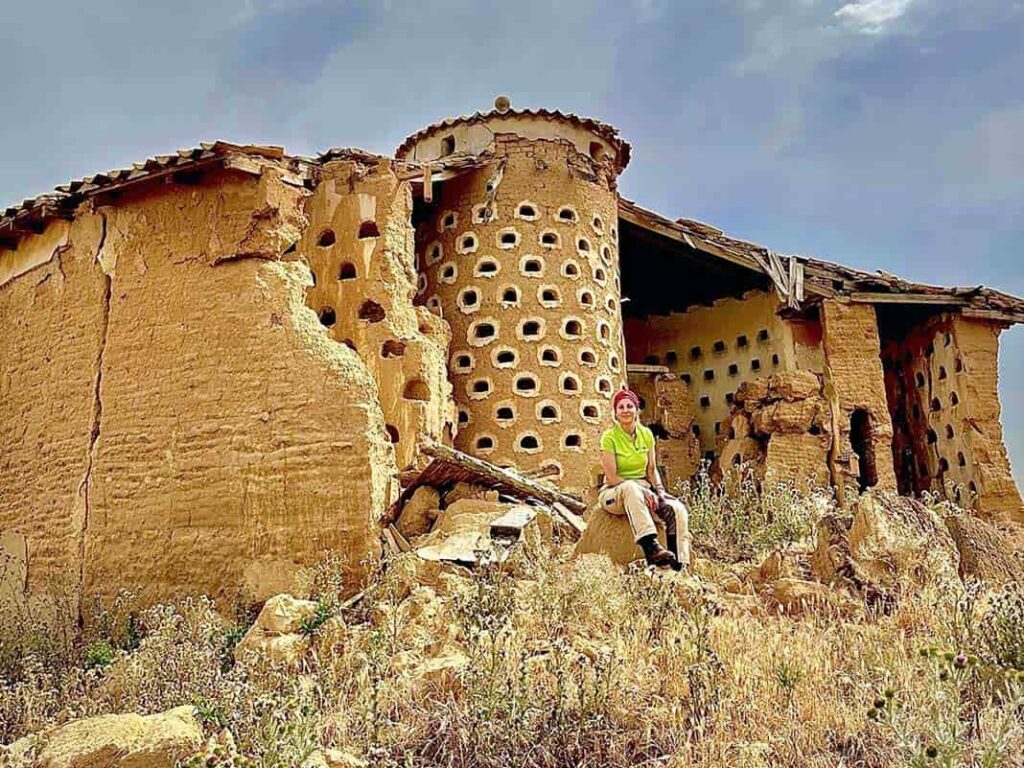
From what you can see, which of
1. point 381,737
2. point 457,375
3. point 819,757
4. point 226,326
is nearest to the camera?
point 819,757

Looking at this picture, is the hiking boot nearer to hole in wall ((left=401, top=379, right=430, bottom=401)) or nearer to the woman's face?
the woman's face

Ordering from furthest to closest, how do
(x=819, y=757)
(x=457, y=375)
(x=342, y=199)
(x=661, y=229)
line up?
(x=661, y=229) → (x=457, y=375) → (x=342, y=199) → (x=819, y=757)

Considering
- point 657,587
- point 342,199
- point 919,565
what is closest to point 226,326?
point 342,199

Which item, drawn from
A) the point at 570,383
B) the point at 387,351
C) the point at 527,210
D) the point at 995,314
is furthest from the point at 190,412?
the point at 995,314

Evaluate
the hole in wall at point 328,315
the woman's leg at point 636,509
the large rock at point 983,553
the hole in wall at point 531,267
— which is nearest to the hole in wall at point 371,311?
the hole in wall at point 328,315

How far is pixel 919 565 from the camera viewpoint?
805 centimetres

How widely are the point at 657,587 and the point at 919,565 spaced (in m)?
2.54

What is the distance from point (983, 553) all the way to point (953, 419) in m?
12.7

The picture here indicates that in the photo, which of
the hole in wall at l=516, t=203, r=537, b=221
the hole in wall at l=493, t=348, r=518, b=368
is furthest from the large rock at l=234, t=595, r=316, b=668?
the hole in wall at l=516, t=203, r=537, b=221

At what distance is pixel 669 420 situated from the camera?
2138cm

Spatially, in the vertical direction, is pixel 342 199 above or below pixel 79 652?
above

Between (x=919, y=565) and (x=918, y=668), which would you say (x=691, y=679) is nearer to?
(x=918, y=668)

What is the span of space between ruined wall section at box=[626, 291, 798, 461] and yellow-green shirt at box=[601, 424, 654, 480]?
12748mm

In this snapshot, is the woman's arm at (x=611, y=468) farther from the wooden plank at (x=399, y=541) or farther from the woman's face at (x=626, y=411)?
the wooden plank at (x=399, y=541)
